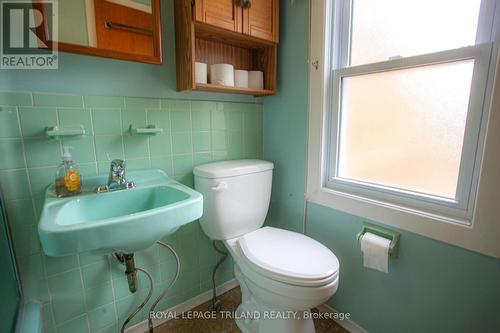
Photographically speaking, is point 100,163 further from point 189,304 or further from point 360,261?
point 360,261

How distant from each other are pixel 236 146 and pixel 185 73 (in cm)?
52

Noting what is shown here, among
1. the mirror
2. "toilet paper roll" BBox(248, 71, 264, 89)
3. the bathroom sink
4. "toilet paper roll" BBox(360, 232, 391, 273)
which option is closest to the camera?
the bathroom sink

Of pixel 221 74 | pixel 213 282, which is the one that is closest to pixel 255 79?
pixel 221 74

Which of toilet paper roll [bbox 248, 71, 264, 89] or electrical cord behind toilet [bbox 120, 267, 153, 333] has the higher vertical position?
toilet paper roll [bbox 248, 71, 264, 89]

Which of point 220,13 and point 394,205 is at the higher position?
point 220,13

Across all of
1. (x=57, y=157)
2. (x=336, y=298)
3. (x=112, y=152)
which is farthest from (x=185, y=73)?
(x=336, y=298)

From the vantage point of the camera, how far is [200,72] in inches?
44.5

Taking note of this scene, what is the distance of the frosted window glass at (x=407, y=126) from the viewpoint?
0.87m

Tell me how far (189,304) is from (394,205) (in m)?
1.23

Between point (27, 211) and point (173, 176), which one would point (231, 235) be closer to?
point (173, 176)

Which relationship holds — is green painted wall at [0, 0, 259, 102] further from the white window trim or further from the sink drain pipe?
the sink drain pipe

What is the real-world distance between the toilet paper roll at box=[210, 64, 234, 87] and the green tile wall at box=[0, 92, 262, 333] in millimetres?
158
